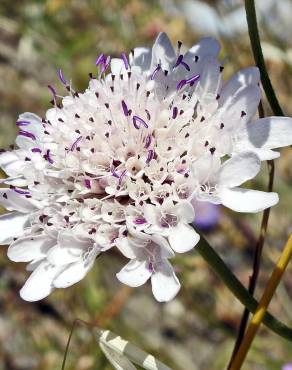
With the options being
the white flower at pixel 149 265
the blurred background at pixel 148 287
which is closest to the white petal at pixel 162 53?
the white flower at pixel 149 265

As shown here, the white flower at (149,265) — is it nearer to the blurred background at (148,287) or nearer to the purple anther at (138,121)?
the purple anther at (138,121)

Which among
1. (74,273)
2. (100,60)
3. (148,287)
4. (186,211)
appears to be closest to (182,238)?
(186,211)

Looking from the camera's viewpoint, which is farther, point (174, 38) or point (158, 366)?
point (174, 38)

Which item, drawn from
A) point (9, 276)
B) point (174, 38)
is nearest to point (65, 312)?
point (9, 276)

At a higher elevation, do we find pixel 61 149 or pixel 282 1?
pixel 282 1

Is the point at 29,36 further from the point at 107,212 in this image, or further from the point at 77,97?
the point at 107,212

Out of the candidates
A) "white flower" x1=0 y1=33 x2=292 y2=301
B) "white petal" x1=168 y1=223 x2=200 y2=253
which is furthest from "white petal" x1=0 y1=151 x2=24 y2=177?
"white petal" x1=168 y1=223 x2=200 y2=253
